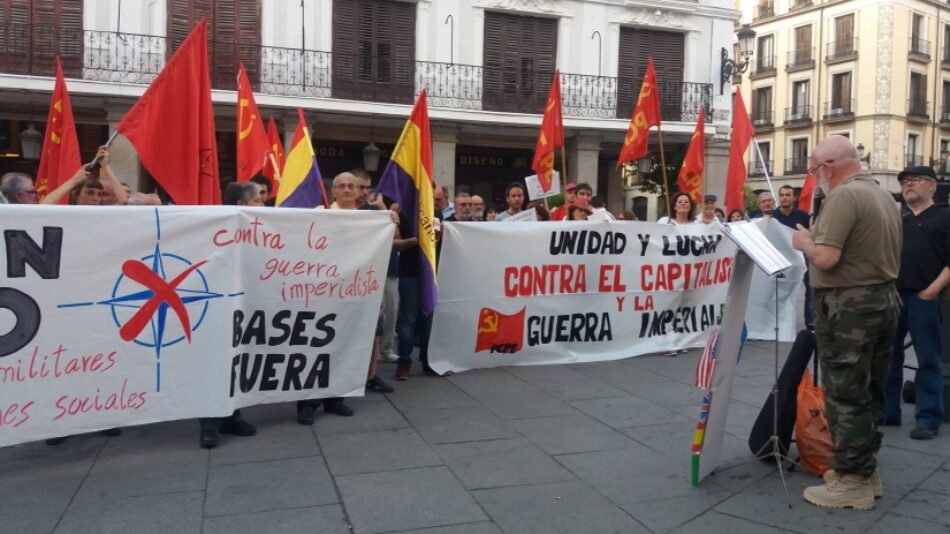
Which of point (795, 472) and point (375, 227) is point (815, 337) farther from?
point (375, 227)

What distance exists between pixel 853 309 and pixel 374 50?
15689 mm

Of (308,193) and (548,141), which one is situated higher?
(548,141)

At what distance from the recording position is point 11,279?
4285 mm

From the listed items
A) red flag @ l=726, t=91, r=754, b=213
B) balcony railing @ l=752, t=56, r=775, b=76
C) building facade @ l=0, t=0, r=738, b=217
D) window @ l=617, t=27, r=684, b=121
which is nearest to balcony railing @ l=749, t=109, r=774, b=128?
balcony railing @ l=752, t=56, r=775, b=76

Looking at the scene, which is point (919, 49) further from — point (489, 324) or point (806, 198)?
point (489, 324)

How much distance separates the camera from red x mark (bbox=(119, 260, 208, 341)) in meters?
4.63

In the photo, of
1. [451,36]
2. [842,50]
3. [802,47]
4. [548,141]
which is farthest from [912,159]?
[548,141]

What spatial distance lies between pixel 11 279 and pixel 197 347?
1098mm

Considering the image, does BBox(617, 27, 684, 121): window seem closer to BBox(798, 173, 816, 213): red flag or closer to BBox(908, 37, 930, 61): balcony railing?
BBox(798, 173, 816, 213): red flag

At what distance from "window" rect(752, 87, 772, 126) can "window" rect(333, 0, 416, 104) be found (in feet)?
113

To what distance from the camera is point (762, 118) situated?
156ft

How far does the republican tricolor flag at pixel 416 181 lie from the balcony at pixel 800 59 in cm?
4468

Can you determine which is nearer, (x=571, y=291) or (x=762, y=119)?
(x=571, y=291)

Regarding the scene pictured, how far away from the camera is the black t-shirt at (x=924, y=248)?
5102 millimetres
